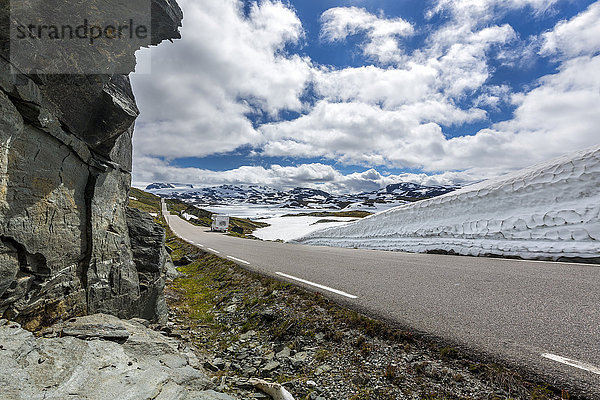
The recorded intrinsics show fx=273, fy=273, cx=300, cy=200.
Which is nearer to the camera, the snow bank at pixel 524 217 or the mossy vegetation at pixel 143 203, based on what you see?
the snow bank at pixel 524 217

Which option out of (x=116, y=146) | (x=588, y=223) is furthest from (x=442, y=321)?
(x=588, y=223)

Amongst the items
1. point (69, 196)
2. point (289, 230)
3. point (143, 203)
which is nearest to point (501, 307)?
point (69, 196)

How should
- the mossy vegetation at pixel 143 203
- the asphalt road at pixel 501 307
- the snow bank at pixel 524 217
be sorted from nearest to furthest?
the asphalt road at pixel 501 307
the snow bank at pixel 524 217
the mossy vegetation at pixel 143 203

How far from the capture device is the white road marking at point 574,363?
3150 mm

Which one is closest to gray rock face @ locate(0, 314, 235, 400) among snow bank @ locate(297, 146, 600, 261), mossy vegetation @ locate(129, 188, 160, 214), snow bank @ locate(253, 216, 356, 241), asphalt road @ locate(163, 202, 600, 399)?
asphalt road @ locate(163, 202, 600, 399)

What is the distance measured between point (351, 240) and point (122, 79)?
68.2 feet

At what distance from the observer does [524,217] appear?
1302 cm

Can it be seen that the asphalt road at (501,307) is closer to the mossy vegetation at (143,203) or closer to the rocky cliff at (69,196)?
the rocky cliff at (69,196)

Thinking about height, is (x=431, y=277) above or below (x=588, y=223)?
below

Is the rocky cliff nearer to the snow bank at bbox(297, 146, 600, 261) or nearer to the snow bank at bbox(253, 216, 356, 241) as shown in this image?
the snow bank at bbox(297, 146, 600, 261)

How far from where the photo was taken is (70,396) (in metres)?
2.68

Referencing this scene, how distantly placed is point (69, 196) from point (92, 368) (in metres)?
3.07

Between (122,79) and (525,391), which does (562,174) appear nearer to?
(525,391)

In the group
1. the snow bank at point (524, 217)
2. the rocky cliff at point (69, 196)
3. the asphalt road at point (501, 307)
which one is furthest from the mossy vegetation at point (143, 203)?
the asphalt road at point (501, 307)
